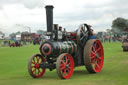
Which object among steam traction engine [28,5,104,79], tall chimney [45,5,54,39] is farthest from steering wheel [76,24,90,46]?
tall chimney [45,5,54,39]

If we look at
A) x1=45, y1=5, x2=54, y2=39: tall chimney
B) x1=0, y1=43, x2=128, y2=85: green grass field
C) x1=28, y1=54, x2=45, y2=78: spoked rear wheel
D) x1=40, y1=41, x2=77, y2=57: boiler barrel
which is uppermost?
x1=45, y1=5, x2=54, y2=39: tall chimney

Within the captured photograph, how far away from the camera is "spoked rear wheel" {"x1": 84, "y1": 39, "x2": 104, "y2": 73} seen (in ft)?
24.1

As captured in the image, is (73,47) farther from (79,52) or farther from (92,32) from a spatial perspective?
(92,32)

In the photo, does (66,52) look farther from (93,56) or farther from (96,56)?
(96,56)

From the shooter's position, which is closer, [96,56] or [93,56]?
[93,56]

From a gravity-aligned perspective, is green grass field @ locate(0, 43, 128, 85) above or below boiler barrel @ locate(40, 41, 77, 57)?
below

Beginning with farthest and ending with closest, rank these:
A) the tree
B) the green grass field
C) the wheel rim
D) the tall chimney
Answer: the tree → the wheel rim → the tall chimney → the green grass field

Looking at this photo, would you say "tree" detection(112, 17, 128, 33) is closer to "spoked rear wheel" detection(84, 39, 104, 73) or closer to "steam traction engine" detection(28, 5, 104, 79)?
"spoked rear wheel" detection(84, 39, 104, 73)

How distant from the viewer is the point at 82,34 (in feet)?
26.3

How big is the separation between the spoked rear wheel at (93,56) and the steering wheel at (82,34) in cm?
32

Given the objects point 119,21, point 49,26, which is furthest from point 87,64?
point 119,21

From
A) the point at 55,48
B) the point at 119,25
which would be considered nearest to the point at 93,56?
the point at 55,48

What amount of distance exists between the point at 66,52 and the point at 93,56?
1087mm

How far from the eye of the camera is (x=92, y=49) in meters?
7.94
